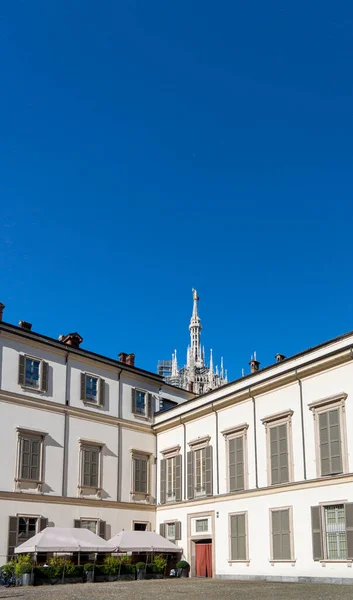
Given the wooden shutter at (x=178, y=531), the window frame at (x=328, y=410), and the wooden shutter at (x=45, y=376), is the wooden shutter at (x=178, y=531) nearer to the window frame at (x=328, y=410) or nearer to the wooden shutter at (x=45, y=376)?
the wooden shutter at (x=45, y=376)

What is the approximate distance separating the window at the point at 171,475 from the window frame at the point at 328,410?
10154 mm

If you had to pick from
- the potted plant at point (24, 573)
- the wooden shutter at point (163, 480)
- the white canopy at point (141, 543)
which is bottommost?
the potted plant at point (24, 573)

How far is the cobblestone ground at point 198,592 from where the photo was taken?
773 inches

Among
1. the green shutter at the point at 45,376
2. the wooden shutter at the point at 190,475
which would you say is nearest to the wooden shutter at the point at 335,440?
the wooden shutter at the point at 190,475

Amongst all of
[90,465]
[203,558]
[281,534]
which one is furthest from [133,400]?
[281,534]

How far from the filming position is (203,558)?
3184 centimetres

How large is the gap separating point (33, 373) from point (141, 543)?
943 centimetres

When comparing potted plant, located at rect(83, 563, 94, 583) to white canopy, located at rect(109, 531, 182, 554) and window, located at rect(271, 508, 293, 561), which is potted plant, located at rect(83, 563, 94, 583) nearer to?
white canopy, located at rect(109, 531, 182, 554)

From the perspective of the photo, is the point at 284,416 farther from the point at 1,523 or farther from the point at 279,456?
the point at 1,523

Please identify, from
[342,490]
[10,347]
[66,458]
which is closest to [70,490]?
[66,458]

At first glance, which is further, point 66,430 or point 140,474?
point 140,474

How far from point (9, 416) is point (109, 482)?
679cm

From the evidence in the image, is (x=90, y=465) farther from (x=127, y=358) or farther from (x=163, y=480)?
(x=127, y=358)

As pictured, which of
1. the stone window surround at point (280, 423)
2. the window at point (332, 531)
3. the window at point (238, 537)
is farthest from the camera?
the window at point (238, 537)
